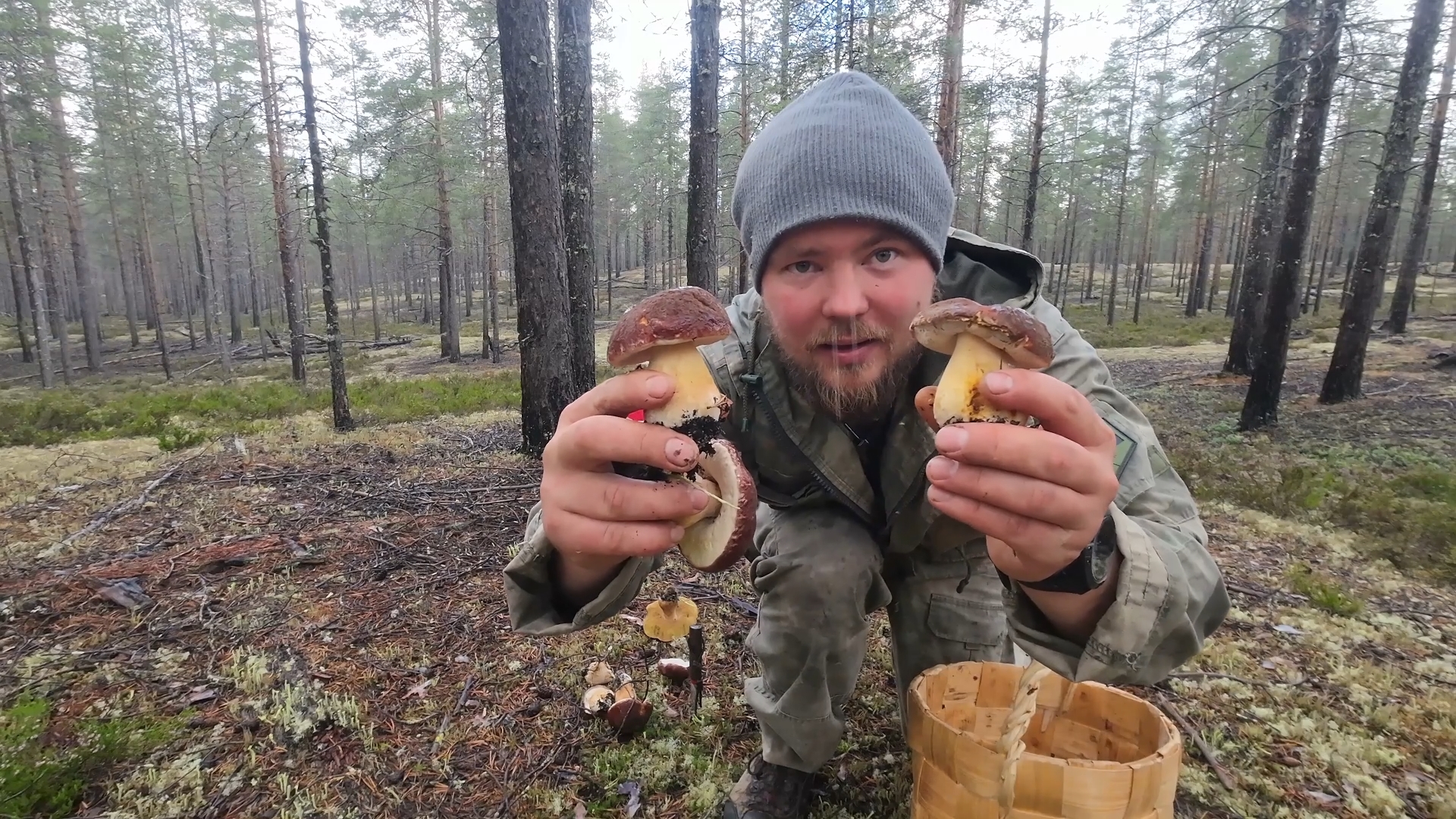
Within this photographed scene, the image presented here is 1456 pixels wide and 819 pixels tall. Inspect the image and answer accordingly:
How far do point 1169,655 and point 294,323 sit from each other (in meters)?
17.9

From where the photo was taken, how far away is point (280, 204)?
49.7 ft

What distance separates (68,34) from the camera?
18.5 metres

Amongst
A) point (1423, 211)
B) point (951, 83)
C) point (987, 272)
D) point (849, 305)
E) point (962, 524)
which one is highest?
point (951, 83)

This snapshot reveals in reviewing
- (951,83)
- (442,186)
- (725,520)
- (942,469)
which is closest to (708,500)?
(725,520)

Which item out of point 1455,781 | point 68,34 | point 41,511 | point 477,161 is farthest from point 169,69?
point 1455,781

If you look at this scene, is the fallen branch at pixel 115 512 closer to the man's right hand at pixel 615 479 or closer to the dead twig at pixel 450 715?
the dead twig at pixel 450 715

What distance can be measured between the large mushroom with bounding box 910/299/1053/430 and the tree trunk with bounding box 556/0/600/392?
6705mm

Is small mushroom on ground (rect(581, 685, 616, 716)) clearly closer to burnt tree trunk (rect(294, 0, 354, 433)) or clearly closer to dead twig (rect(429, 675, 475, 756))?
dead twig (rect(429, 675, 475, 756))

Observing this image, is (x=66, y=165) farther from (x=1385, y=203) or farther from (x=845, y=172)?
(x=1385, y=203)

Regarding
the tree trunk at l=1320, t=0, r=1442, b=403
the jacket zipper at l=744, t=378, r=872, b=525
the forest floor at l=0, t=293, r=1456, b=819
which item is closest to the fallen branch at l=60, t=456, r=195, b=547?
the forest floor at l=0, t=293, r=1456, b=819

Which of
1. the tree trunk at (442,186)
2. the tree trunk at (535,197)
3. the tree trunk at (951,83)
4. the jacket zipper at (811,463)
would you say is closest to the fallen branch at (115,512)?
the tree trunk at (535,197)

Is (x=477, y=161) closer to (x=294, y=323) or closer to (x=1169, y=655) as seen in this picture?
(x=294, y=323)

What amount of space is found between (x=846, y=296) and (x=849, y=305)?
0.13ft

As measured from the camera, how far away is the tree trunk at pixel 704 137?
8656 millimetres
